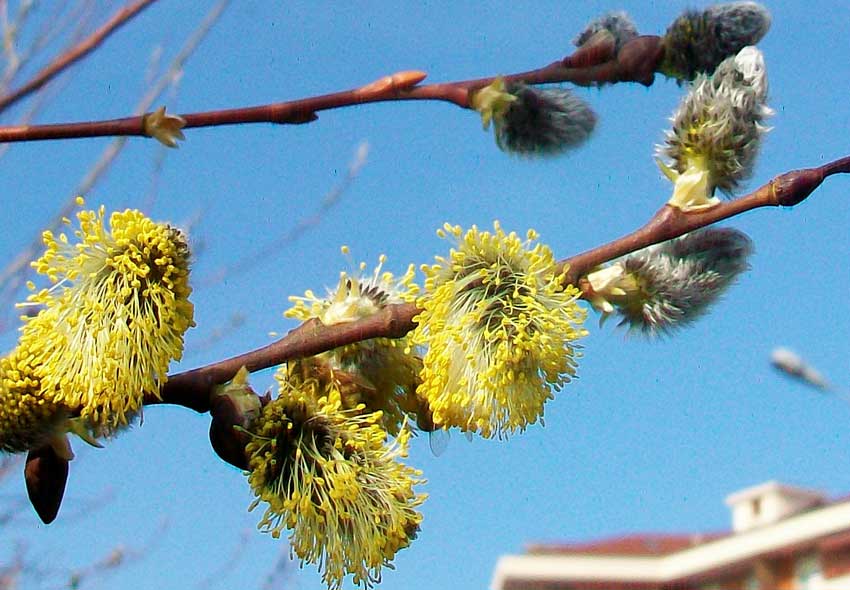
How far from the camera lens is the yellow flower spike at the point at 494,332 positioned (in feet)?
4.24

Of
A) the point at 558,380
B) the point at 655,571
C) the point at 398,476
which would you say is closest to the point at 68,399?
the point at 398,476

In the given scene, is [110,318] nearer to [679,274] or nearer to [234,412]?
[234,412]

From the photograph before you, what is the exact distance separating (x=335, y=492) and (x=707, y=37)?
64 cm

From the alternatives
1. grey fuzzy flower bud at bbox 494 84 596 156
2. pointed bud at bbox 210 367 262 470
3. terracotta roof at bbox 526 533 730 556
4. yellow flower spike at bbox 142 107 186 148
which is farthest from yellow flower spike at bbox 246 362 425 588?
terracotta roof at bbox 526 533 730 556

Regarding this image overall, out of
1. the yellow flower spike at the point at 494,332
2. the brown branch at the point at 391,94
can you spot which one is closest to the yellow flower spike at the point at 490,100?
the brown branch at the point at 391,94

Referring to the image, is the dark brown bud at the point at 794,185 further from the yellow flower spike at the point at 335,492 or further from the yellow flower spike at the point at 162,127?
the yellow flower spike at the point at 162,127

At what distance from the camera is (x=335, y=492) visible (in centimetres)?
128

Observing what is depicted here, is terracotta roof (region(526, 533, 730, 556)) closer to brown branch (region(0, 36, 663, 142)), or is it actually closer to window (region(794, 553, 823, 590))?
window (region(794, 553, 823, 590))

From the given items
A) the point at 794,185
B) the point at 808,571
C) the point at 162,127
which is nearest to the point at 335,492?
the point at 162,127

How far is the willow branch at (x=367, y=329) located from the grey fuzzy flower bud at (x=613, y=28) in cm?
24

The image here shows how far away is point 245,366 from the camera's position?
4.21ft

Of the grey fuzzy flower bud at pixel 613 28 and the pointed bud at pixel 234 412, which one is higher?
the grey fuzzy flower bud at pixel 613 28

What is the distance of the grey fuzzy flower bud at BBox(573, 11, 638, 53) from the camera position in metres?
1.43

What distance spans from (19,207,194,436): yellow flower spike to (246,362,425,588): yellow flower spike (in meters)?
0.13
